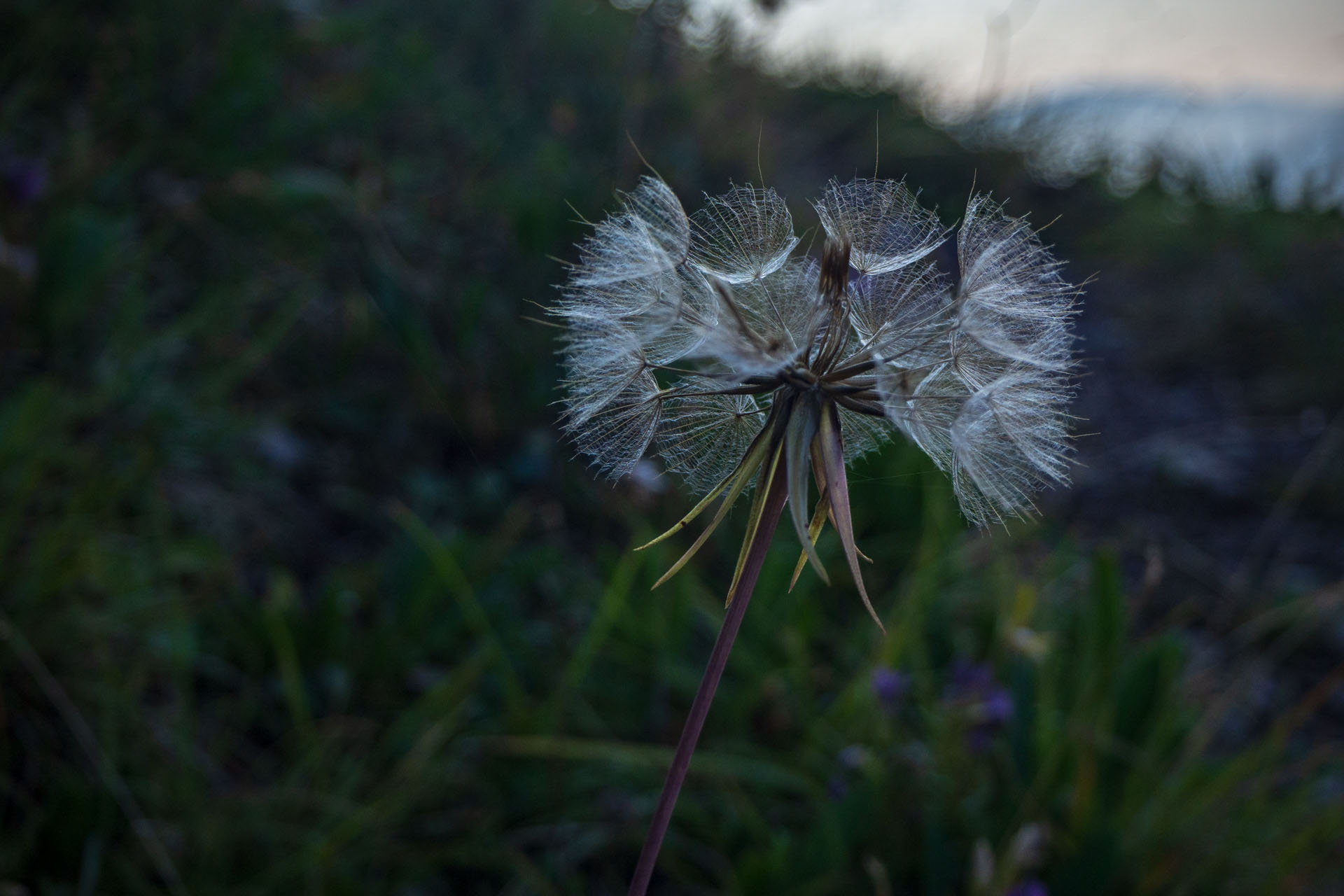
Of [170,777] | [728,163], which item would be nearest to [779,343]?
[170,777]

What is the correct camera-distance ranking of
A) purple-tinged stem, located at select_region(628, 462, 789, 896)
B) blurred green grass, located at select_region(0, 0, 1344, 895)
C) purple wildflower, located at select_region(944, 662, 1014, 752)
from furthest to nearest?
purple wildflower, located at select_region(944, 662, 1014, 752), blurred green grass, located at select_region(0, 0, 1344, 895), purple-tinged stem, located at select_region(628, 462, 789, 896)

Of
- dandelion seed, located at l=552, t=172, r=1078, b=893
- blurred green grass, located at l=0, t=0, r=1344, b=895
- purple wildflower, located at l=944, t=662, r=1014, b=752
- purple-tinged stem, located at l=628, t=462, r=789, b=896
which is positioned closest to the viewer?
purple-tinged stem, located at l=628, t=462, r=789, b=896

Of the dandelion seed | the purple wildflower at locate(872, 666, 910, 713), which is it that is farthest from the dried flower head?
the purple wildflower at locate(872, 666, 910, 713)

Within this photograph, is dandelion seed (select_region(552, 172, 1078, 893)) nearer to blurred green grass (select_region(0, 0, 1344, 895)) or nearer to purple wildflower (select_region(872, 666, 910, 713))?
blurred green grass (select_region(0, 0, 1344, 895))

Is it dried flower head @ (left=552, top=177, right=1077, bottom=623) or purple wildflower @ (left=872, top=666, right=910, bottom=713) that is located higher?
dried flower head @ (left=552, top=177, right=1077, bottom=623)

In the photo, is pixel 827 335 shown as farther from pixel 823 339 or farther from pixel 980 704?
pixel 980 704

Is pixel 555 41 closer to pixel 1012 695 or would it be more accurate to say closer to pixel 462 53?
pixel 462 53

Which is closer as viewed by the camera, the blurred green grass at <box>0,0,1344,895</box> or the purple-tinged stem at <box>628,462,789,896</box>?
→ the purple-tinged stem at <box>628,462,789,896</box>
